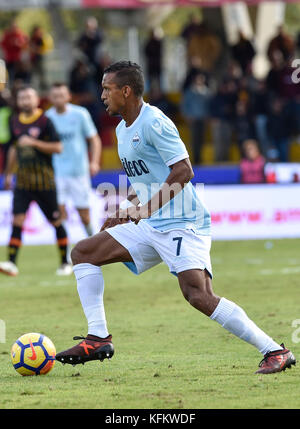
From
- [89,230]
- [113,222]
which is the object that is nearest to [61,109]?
[89,230]

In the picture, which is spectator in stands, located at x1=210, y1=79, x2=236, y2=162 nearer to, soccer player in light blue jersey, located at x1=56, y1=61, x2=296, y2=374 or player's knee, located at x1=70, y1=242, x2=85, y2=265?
soccer player in light blue jersey, located at x1=56, y1=61, x2=296, y2=374

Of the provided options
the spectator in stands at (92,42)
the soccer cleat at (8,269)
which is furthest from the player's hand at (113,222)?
the spectator in stands at (92,42)

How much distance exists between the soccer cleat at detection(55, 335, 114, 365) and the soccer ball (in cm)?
9

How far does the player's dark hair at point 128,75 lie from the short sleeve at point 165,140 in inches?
13.0

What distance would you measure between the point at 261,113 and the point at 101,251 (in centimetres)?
1515

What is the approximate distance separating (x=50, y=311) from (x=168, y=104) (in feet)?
43.0

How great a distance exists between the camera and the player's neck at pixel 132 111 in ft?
22.0

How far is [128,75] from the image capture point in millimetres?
6664

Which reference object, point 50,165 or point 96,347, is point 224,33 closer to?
point 50,165

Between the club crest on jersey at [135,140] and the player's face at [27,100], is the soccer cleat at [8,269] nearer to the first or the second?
the player's face at [27,100]

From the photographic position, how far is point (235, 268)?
1368 centimetres

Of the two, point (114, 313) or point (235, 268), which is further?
point (235, 268)

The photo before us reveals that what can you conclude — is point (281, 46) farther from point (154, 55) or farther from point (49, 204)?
point (49, 204)
